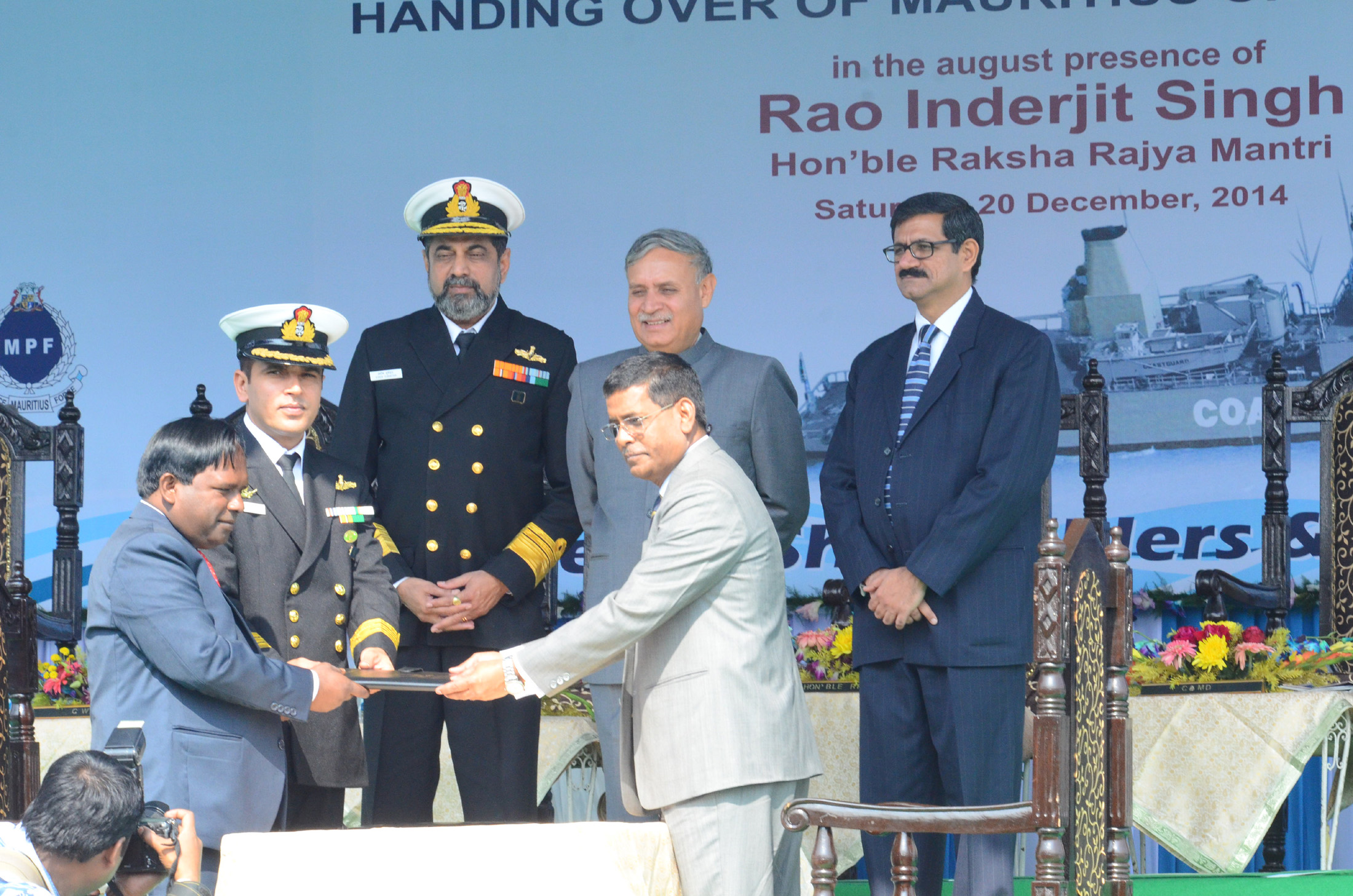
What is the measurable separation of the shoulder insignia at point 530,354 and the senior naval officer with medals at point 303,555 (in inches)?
20.8

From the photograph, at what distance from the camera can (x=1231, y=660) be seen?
4016 millimetres

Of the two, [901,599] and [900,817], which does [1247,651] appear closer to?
[901,599]

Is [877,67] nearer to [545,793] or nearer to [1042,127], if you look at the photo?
[1042,127]

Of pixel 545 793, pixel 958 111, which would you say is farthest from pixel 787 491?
pixel 958 111

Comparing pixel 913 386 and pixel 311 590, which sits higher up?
pixel 913 386

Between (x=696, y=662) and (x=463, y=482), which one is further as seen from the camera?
(x=463, y=482)

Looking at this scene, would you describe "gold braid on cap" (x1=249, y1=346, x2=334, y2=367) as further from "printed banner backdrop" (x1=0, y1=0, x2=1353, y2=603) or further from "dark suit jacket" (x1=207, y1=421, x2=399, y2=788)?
"printed banner backdrop" (x1=0, y1=0, x2=1353, y2=603)

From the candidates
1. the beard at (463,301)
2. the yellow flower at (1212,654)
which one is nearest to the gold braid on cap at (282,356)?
the beard at (463,301)

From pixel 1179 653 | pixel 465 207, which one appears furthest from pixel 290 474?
pixel 1179 653

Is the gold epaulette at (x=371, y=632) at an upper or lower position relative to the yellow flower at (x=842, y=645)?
upper

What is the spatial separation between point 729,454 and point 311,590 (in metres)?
0.88

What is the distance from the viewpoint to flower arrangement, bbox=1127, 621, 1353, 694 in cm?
399

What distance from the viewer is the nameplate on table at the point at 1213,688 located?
3.97 m

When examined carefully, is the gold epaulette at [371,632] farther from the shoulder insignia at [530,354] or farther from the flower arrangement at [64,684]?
the flower arrangement at [64,684]
